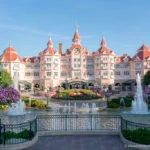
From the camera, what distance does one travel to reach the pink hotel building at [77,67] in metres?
61.8

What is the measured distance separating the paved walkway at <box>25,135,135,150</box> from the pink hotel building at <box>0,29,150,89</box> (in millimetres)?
49891

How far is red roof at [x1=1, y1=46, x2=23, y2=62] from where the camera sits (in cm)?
6216

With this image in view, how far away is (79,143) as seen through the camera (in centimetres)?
1051

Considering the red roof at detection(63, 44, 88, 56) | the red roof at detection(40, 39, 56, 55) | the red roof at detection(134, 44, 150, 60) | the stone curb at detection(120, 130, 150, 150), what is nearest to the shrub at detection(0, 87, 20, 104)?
the stone curb at detection(120, 130, 150, 150)

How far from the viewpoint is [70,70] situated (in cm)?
6375

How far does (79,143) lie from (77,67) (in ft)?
175

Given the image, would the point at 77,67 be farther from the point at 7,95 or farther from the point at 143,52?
the point at 7,95

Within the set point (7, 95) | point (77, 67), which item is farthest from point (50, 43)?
point (7, 95)

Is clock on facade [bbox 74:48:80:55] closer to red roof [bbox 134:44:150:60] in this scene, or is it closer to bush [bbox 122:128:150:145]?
red roof [bbox 134:44:150:60]

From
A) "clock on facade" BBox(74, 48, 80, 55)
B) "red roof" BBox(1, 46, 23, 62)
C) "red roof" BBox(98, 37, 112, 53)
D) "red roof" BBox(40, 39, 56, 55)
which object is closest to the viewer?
"red roof" BBox(1, 46, 23, 62)

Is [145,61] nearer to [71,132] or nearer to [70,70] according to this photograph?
[70,70]

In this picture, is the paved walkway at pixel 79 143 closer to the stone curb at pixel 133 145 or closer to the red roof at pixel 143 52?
the stone curb at pixel 133 145

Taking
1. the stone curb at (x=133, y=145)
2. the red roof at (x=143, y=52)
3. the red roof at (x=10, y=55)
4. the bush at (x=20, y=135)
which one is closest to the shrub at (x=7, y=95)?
the bush at (x=20, y=135)

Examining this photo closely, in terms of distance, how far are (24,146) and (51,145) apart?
1238mm
